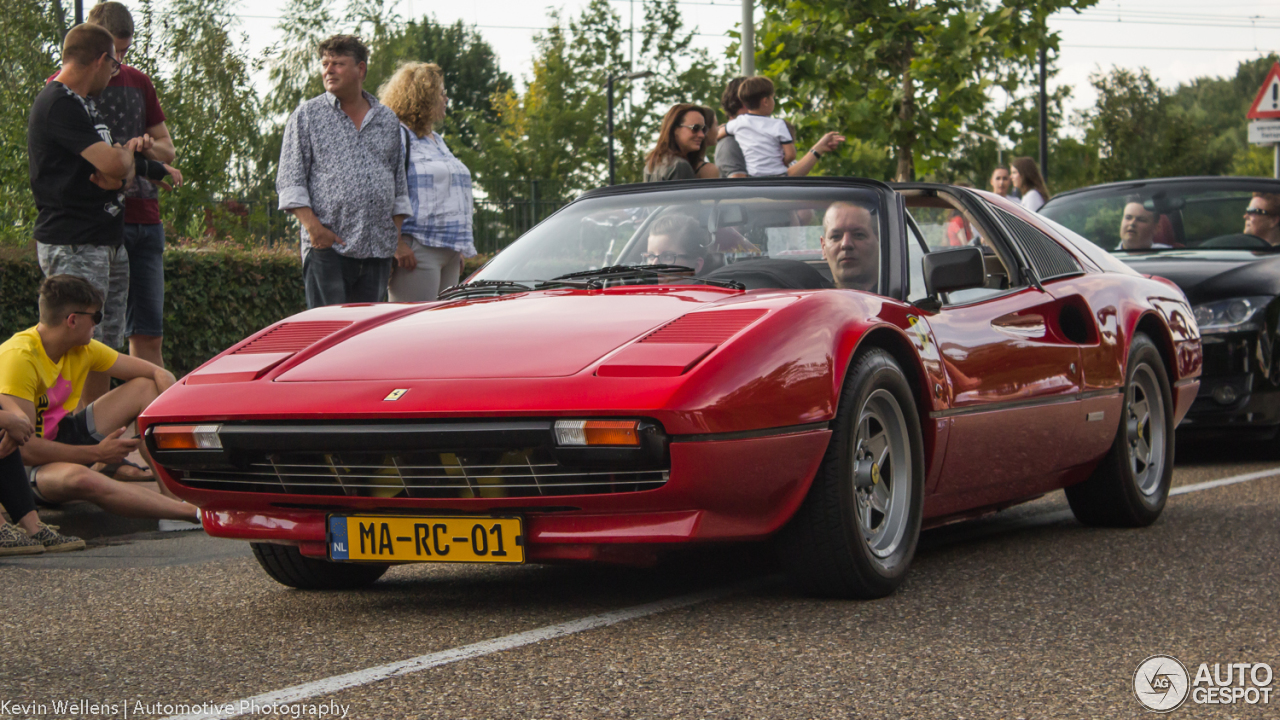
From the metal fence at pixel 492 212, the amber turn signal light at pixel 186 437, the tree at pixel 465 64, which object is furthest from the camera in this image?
the tree at pixel 465 64

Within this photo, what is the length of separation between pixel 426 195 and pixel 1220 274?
4261 mm

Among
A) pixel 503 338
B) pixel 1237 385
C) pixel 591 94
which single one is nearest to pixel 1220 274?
pixel 1237 385

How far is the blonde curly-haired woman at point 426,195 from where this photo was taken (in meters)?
7.57

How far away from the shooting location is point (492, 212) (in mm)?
21969

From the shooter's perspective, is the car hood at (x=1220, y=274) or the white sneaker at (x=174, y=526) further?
the car hood at (x=1220, y=274)

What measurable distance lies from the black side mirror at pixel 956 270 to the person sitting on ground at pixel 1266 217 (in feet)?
16.3

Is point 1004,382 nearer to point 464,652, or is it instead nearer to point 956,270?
point 956,270

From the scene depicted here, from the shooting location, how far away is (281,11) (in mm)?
30344

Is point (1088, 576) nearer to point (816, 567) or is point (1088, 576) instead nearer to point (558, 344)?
point (816, 567)

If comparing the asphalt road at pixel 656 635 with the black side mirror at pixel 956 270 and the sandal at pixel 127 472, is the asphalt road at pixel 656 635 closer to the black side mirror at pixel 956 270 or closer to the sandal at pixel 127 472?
the black side mirror at pixel 956 270

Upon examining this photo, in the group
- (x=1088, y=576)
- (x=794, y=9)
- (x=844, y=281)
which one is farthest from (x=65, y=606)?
(x=794, y=9)

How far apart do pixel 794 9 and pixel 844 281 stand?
9612 mm

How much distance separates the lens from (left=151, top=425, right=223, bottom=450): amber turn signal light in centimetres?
370

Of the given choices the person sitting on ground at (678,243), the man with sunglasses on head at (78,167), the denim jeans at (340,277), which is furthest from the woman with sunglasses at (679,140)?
the person sitting on ground at (678,243)
